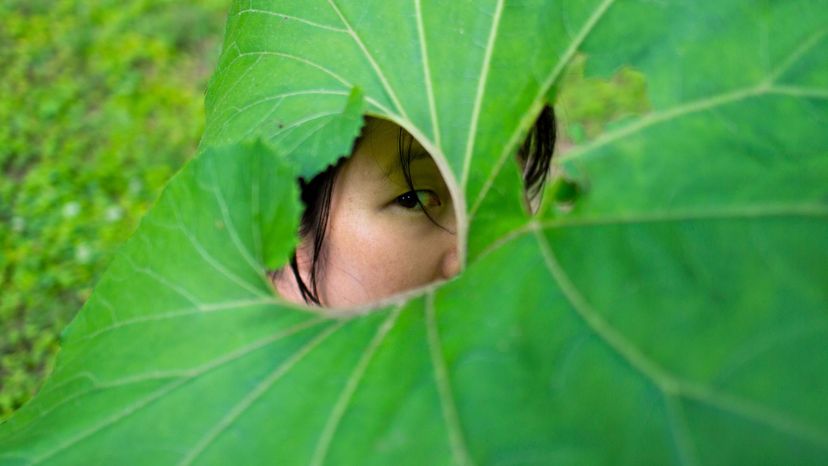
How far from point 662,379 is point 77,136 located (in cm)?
326

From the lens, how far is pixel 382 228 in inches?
47.7

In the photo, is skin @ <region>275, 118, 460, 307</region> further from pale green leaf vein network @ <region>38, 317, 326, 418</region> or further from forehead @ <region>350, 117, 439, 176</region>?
pale green leaf vein network @ <region>38, 317, 326, 418</region>

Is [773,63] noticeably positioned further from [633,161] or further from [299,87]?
[299,87]

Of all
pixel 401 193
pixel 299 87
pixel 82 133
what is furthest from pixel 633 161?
pixel 82 133

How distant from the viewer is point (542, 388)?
58 cm

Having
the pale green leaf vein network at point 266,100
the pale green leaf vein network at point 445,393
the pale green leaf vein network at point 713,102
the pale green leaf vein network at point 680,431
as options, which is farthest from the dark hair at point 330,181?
the pale green leaf vein network at point 680,431

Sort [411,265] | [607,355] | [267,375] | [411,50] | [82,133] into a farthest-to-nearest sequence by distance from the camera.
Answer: [82,133] → [411,265] → [411,50] → [267,375] → [607,355]

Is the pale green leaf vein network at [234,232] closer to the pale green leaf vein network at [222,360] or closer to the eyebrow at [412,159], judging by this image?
the pale green leaf vein network at [222,360]

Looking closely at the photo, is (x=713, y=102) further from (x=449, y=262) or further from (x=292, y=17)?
(x=449, y=262)

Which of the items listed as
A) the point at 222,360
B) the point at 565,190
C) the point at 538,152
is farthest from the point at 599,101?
the point at 222,360

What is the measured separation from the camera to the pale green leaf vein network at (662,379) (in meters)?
0.51

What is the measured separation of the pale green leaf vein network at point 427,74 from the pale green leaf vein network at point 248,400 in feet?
0.82

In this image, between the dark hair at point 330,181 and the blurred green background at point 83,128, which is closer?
the dark hair at point 330,181

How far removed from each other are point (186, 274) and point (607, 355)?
16.9 inches
